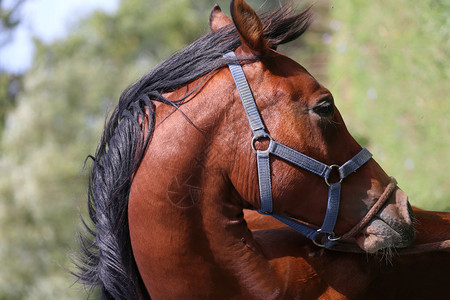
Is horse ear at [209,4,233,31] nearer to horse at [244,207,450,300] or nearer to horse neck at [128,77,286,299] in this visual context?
horse neck at [128,77,286,299]

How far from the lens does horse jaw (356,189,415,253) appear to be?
7.71ft

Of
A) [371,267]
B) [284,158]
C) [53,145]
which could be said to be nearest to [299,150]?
[284,158]

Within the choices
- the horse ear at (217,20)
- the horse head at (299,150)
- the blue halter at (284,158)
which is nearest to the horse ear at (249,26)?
the horse head at (299,150)

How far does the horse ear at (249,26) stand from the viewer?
231 cm

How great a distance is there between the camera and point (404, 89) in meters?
7.25

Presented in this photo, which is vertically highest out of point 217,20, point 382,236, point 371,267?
point 217,20

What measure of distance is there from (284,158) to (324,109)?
12.8 inches

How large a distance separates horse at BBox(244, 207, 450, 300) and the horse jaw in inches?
4.5

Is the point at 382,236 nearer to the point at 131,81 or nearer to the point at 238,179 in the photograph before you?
the point at 238,179

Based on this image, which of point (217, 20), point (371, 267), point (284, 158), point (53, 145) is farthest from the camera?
point (53, 145)

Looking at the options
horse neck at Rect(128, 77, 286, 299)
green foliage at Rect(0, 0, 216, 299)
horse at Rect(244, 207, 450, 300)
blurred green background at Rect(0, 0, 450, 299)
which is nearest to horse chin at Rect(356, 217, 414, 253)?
horse at Rect(244, 207, 450, 300)

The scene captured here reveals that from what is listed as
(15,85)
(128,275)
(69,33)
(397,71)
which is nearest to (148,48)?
(69,33)

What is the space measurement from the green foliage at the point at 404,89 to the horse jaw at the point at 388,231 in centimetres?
276

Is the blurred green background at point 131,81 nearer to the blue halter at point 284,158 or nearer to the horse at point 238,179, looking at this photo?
the horse at point 238,179
